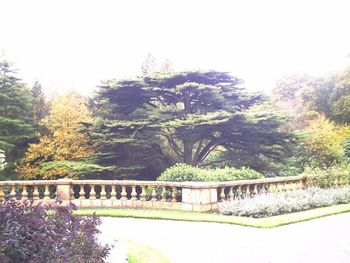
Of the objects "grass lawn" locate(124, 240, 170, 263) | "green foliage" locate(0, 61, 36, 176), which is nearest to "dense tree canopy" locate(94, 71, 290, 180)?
"green foliage" locate(0, 61, 36, 176)

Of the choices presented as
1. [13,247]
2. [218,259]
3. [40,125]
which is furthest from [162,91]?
[13,247]

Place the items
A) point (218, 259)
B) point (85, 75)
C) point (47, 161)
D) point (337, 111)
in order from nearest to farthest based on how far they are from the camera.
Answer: point (218, 259) < point (47, 161) < point (337, 111) < point (85, 75)

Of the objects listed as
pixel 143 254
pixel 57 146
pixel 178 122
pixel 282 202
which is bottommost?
pixel 143 254

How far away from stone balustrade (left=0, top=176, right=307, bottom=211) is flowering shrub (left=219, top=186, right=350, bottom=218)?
49cm

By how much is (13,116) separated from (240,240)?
1364 centimetres

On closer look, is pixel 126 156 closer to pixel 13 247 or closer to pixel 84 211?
pixel 84 211

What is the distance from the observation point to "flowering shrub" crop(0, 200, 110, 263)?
15.6 feet

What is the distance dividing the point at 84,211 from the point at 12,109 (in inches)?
325

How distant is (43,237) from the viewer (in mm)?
5043

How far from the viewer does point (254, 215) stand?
11.0 metres

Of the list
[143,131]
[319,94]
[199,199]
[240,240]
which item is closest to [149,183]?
[199,199]

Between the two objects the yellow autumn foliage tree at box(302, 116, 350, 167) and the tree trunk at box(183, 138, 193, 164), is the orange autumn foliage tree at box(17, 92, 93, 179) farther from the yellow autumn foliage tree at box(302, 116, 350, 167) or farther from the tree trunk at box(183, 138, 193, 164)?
the yellow autumn foliage tree at box(302, 116, 350, 167)

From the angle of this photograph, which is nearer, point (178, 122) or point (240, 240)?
point (240, 240)

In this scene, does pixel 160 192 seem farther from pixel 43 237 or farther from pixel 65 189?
pixel 43 237
